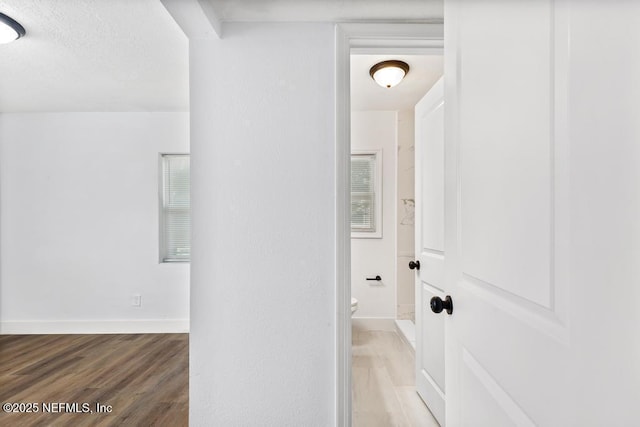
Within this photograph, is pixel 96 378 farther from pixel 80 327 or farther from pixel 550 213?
pixel 550 213

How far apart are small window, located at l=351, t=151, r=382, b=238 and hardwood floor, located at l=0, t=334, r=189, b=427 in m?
2.17

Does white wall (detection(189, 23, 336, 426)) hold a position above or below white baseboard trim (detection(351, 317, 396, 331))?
above

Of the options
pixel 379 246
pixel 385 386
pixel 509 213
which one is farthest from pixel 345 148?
pixel 379 246

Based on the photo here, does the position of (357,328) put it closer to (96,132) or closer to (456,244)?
(456,244)

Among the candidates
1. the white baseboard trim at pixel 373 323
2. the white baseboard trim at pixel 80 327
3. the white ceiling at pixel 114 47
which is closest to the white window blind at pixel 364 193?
the white ceiling at pixel 114 47

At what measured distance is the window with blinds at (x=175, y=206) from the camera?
12.1ft

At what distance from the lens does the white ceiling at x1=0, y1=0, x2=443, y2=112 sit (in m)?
1.49

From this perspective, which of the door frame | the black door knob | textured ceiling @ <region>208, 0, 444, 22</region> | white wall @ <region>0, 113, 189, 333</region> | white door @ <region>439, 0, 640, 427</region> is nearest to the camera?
white door @ <region>439, 0, 640, 427</region>

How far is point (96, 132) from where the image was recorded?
Answer: 3.55m

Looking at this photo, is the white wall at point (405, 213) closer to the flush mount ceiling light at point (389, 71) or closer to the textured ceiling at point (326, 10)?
the flush mount ceiling light at point (389, 71)

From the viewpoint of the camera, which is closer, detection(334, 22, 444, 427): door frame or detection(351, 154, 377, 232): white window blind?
detection(334, 22, 444, 427): door frame

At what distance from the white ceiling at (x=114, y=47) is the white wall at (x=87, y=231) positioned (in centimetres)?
28

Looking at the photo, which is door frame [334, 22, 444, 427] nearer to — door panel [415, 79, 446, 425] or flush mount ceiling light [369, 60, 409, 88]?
door panel [415, 79, 446, 425]

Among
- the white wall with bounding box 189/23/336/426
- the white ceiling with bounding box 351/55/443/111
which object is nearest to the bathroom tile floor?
the white wall with bounding box 189/23/336/426
